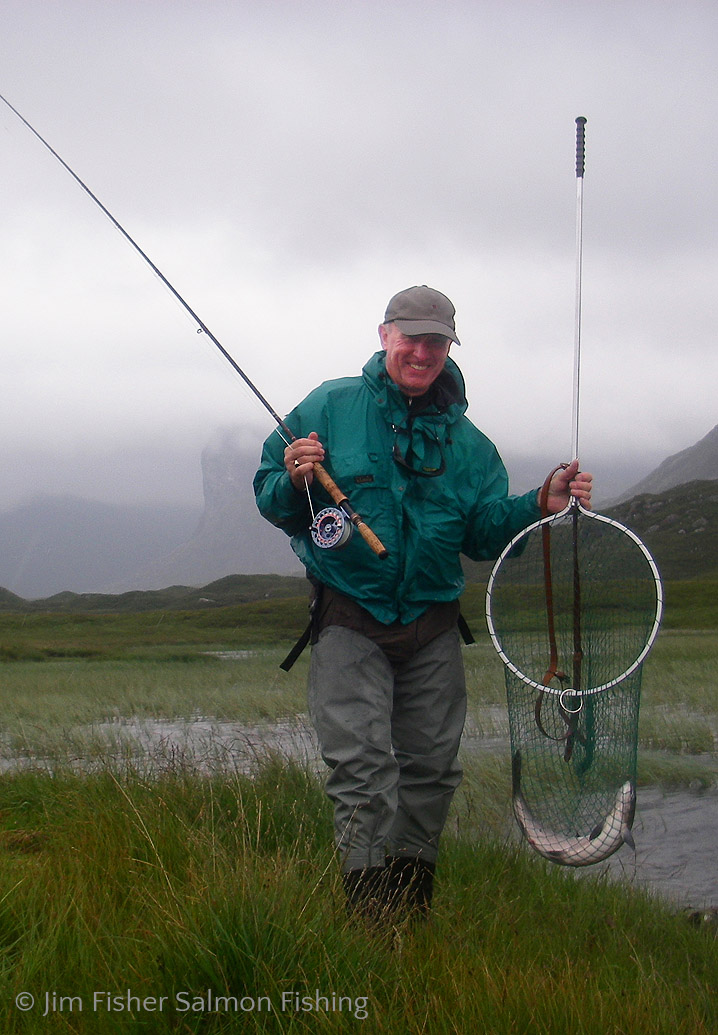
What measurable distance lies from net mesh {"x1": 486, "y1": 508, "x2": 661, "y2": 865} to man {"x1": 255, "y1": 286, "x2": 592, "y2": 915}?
1.10ft

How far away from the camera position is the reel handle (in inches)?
175

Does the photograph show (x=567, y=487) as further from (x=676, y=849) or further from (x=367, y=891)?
(x=676, y=849)

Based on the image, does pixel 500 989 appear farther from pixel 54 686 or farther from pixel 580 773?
pixel 54 686

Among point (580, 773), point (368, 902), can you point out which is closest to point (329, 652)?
point (368, 902)

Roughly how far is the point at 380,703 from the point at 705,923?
221 centimetres

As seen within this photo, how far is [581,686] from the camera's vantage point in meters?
5.57

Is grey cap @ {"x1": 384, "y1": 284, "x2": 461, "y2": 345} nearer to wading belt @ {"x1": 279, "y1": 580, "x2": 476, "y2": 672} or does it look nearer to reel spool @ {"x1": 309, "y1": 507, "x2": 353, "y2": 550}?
reel spool @ {"x1": 309, "y1": 507, "x2": 353, "y2": 550}

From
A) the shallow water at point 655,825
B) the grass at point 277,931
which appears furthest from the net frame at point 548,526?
the shallow water at point 655,825

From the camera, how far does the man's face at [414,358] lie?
487 centimetres

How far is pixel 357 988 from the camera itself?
3.08 m

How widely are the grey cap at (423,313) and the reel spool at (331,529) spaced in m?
0.91

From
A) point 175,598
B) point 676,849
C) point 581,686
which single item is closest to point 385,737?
point 581,686

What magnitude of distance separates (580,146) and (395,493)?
6.85 ft

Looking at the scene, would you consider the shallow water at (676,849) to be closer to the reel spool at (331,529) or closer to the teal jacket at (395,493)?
the teal jacket at (395,493)
